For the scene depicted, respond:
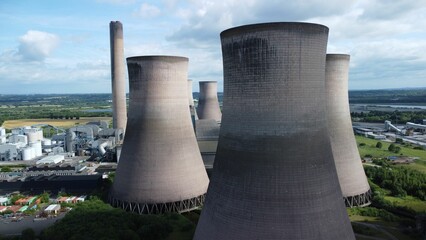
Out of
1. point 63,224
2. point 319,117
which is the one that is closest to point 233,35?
point 319,117

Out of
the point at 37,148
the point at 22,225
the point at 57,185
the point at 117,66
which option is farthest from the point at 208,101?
the point at 37,148

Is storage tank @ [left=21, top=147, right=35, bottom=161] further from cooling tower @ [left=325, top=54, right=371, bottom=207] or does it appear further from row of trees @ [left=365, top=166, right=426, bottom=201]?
row of trees @ [left=365, top=166, right=426, bottom=201]

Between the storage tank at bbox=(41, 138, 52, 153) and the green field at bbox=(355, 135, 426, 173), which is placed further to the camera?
the storage tank at bbox=(41, 138, 52, 153)

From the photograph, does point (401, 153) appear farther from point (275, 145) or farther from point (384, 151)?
point (275, 145)

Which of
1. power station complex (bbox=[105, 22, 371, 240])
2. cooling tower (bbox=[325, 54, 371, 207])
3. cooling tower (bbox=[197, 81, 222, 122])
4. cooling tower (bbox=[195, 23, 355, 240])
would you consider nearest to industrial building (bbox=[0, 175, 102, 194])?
cooling tower (bbox=[197, 81, 222, 122])

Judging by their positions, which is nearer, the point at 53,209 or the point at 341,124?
the point at 341,124
